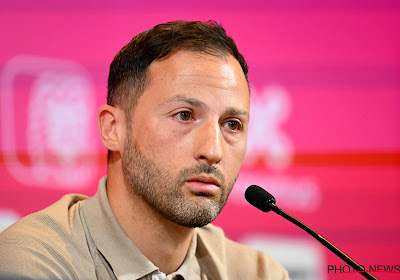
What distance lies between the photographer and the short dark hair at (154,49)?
1934mm

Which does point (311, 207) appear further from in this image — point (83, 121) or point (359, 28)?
point (83, 121)

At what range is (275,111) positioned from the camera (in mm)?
2957

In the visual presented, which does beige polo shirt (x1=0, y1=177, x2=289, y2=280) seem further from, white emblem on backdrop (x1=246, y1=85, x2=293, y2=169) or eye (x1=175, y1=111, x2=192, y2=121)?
white emblem on backdrop (x1=246, y1=85, x2=293, y2=169)

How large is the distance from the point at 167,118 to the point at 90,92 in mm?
1055

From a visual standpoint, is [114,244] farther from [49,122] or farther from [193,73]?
[49,122]

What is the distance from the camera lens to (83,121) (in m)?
2.80

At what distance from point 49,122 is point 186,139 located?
3.80 feet

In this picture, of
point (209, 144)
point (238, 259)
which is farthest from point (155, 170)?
point (238, 259)

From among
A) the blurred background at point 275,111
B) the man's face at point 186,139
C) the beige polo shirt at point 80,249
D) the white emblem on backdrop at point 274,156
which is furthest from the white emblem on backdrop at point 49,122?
the man's face at point 186,139

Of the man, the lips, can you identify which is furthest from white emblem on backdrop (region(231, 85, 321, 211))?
the lips

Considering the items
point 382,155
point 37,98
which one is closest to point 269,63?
point 382,155

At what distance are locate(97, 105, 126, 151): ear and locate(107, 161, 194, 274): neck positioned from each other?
→ 113 mm

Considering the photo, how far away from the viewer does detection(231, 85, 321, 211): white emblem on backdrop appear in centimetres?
290

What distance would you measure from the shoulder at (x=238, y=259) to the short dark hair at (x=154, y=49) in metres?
0.61
